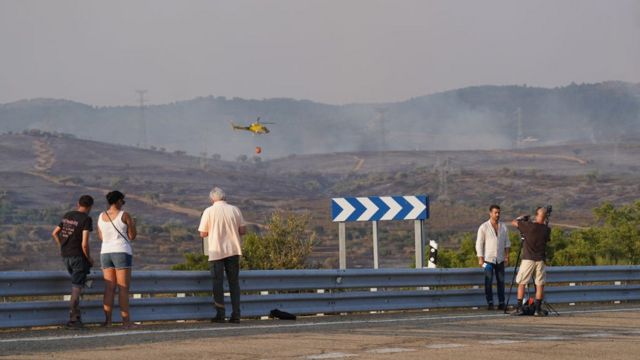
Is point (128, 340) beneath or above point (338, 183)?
beneath

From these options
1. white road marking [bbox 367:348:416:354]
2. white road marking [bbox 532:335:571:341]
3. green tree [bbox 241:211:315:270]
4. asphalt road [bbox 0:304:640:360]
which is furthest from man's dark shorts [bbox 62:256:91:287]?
green tree [bbox 241:211:315:270]

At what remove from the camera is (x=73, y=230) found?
16359mm

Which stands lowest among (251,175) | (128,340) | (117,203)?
(128,340)

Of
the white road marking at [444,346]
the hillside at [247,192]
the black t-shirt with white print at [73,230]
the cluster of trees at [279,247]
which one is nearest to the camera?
Answer: the white road marking at [444,346]

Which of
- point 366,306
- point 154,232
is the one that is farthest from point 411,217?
point 154,232

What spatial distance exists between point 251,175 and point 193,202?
40.5 metres

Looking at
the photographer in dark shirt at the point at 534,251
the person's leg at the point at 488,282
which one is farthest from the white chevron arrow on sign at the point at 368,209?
the photographer in dark shirt at the point at 534,251

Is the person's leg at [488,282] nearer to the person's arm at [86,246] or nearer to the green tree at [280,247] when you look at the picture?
the person's arm at [86,246]

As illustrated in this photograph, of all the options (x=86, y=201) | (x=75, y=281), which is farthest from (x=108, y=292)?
(x=86, y=201)

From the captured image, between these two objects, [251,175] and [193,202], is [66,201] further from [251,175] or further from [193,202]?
[251,175]

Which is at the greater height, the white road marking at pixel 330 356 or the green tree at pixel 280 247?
the green tree at pixel 280 247

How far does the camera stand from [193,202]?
151 m

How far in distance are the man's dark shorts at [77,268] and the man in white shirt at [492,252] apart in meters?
7.38

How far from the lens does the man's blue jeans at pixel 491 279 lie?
2145 cm
